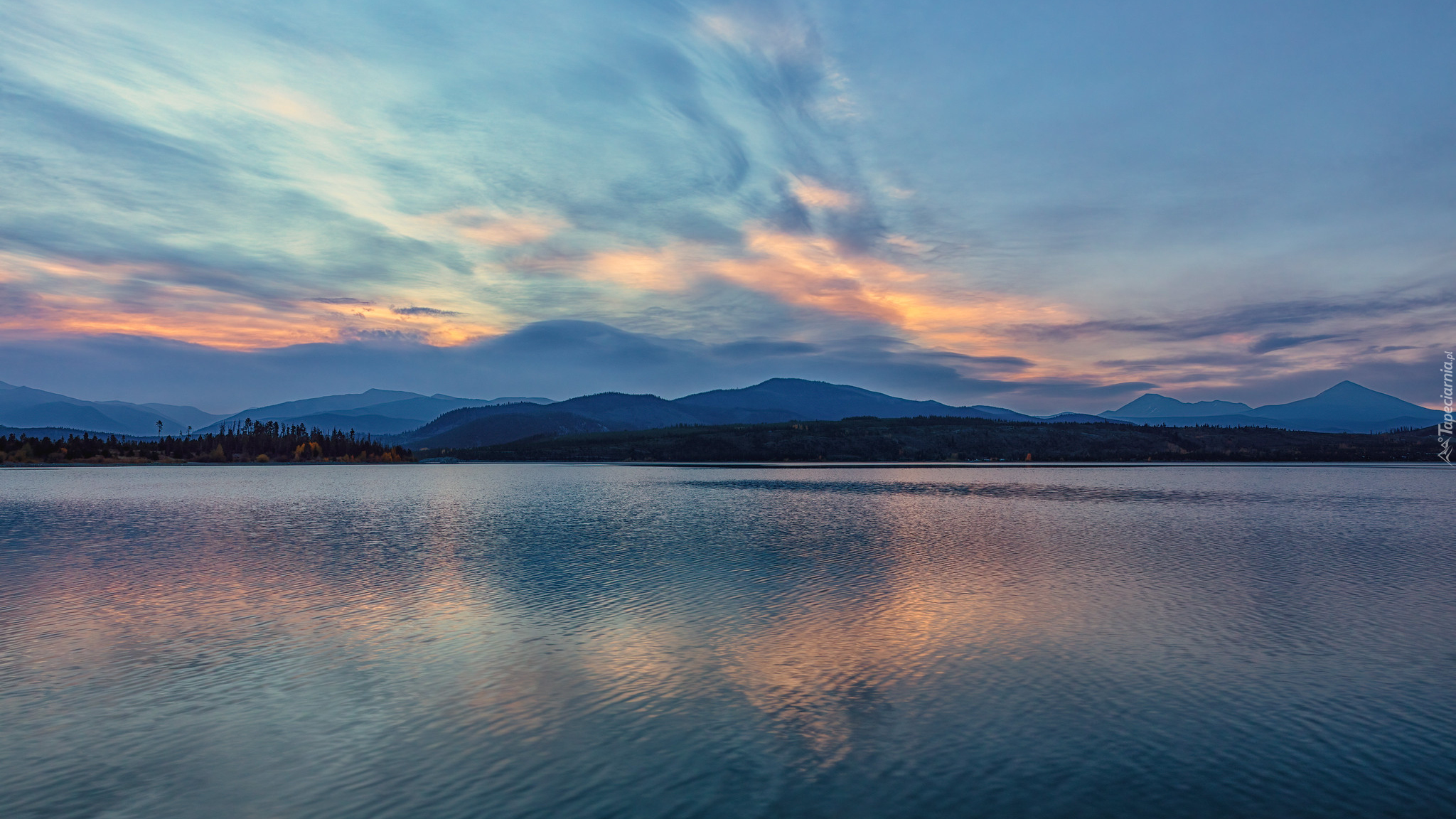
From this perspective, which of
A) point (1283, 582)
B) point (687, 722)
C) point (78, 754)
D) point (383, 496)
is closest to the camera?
→ point (78, 754)

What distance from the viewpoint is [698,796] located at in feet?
48.5

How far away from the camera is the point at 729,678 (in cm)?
2252

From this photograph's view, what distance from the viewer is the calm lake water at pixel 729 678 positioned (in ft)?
50.0

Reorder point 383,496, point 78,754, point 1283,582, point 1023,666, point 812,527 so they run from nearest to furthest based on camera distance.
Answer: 1. point 78,754
2. point 1023,666
3. point 1283,582
4. point 812,527
5. point 383,496

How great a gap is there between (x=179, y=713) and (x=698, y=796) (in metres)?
14.8

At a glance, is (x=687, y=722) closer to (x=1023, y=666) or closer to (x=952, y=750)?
(x=952, y=750)

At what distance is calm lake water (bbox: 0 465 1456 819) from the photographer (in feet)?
50.0

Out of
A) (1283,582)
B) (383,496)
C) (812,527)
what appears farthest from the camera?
(383,496)

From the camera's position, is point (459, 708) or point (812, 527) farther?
point (812, 527)

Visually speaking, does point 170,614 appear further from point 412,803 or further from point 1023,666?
point 1023,666

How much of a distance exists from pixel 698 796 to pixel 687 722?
4173 mm

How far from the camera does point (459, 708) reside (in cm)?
2011

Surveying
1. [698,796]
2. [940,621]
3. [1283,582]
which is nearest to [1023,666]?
[940,621]

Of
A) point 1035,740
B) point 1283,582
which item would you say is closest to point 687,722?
point 1035,740
